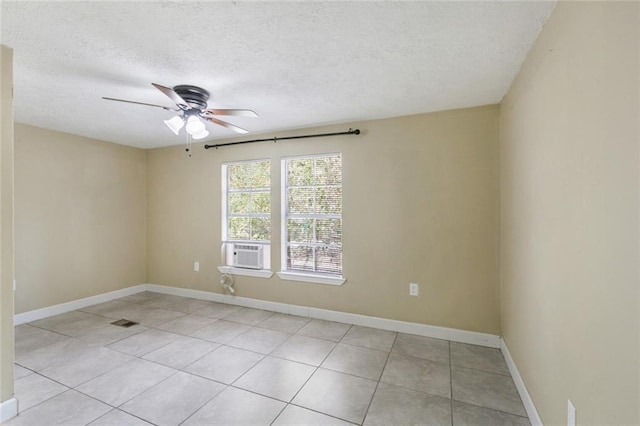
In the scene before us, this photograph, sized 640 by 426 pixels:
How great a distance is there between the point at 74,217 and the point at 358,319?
416cm

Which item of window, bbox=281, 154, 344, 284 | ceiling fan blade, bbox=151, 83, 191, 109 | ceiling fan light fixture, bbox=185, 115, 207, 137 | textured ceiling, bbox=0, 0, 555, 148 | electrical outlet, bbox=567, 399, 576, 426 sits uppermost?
textured ceiling, bbox=0, 0, 555, 148

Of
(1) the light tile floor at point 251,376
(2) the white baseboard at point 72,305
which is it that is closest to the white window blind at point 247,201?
(1) the light tile floor at point 251,376

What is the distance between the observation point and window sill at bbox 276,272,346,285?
345 centimetres

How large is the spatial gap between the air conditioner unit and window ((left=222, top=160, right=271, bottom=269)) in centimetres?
7

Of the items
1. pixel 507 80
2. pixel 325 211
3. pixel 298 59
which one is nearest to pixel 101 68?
pixel 298 59

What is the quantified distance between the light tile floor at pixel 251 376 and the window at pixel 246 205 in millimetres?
1151

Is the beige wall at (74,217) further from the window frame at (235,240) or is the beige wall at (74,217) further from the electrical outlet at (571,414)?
the electrical outlet at (571,414)

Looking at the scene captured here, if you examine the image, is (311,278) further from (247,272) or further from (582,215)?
(582,215)

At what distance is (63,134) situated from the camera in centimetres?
380

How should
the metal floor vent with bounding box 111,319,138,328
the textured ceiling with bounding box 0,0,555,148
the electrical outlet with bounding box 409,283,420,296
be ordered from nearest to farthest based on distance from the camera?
the textured ceiling with bounding box 0,0,555,148 → the electrical outlet with bounding box 409,283,420,296 → the metal floor vent with bounding box 111,319,138,328

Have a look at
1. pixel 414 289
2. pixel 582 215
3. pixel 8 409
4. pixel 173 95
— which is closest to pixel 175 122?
pixel 173 95

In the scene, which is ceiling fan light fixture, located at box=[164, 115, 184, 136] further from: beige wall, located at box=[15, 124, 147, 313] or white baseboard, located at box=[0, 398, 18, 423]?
beige wall, located at box=[15, 124, 147, 313]

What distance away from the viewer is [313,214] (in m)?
3.65

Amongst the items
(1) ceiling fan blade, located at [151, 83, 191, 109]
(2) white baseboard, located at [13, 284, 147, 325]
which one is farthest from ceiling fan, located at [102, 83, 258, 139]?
(2) white baseboard, located at [13, 284, 147, 325]
